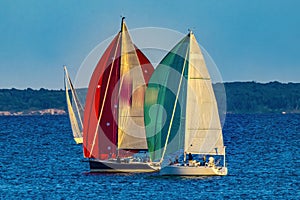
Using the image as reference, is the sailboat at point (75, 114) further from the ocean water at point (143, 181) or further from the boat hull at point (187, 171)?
the boat hull at point (187, 171)

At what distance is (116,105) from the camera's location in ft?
198

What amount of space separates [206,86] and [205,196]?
8554 millimetres

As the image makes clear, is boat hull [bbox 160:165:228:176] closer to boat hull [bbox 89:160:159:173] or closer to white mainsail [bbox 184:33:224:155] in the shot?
white mainsail [bbox 184:33:224:155]

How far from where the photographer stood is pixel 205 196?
49.8m

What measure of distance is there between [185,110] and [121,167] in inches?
191

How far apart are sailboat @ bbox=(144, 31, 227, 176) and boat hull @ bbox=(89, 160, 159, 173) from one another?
34.5 inches

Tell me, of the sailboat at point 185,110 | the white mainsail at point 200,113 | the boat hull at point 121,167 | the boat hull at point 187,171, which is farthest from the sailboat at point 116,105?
the boat hull at point 187,171

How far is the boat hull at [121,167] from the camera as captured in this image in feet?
191

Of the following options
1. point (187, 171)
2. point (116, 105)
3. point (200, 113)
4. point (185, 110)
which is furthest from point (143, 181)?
point (116, 105)

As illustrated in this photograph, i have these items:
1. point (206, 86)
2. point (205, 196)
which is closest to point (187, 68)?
point (206, 86)

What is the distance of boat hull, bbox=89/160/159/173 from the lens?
58.2 meters

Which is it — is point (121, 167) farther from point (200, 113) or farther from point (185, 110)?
point (200, 113)

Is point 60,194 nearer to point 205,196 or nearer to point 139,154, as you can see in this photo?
point 205,196

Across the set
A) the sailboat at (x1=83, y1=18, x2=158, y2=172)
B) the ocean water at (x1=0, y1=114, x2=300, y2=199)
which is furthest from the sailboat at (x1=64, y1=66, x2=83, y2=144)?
the sailboat at (x1=83, y1=18, x2=158, y2=172)
